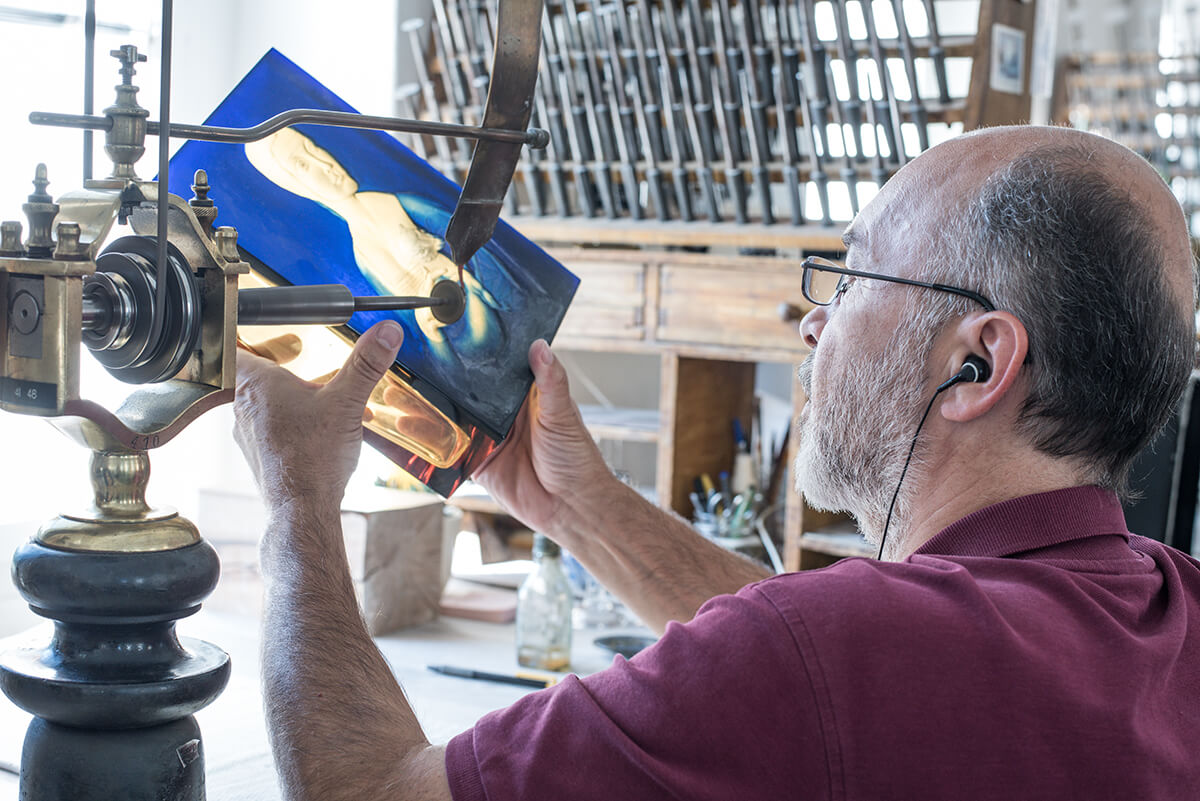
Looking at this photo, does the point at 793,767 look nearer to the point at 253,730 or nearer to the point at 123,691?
the point at 123,691

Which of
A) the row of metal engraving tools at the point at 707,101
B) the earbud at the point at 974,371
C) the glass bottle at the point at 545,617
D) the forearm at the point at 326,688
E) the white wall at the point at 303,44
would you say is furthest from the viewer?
the white wall at the point at 303,44

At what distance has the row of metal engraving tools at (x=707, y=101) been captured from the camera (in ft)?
7.75

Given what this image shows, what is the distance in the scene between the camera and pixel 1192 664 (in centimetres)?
89

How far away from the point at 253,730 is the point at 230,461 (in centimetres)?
191

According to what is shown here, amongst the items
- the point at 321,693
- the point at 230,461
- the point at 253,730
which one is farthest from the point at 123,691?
the point at 230,461

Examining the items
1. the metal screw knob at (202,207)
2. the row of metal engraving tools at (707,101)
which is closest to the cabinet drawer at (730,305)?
the row of metal engraving tools at (707,101)

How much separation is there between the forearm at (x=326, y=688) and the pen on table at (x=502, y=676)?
0.67 meters

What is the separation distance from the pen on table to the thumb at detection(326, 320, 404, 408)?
0.70 meters

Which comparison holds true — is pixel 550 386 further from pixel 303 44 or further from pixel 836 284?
pixel 303 44

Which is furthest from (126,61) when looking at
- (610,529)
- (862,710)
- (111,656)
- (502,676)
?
(502,676)

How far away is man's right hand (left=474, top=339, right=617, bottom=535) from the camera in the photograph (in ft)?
A: 4.46

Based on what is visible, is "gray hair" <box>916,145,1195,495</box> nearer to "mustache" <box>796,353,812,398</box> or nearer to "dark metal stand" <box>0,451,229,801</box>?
"mustache" <box>796,353,812,398</box>

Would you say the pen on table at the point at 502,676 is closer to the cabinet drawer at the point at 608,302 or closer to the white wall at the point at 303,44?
the cabinet drawer at the point at 608,302

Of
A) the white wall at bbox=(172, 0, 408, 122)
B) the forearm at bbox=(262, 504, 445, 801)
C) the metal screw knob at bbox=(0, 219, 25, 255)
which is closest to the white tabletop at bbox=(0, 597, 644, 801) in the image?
the forearm at bbox=(262, 504, 445, 801)
